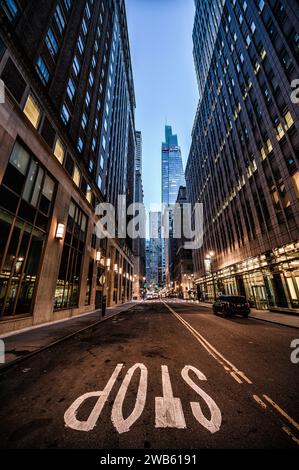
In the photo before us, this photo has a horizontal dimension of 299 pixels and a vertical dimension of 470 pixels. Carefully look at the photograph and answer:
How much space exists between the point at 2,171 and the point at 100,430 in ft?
37.4

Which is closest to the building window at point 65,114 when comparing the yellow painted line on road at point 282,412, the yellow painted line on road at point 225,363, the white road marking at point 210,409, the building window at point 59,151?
the building window at point 59,151

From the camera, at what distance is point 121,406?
3633mm

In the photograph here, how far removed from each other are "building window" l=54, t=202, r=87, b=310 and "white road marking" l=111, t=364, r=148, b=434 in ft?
41.6

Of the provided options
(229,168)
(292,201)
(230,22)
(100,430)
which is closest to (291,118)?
(292,201)

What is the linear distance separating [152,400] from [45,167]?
1522 centimetres

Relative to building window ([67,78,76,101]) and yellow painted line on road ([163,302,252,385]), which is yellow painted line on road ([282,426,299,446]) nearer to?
yellow painted line on road ([163,302,252,385])

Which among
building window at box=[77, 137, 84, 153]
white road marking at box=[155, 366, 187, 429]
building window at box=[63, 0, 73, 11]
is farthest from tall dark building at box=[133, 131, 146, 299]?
white road marking at box=[155, 366, 187, 429]

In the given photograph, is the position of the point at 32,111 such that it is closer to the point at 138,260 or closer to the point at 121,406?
Answer: the point at 121,406

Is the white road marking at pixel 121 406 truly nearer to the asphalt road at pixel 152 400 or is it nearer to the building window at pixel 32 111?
the asphalt road at pixel 152 400

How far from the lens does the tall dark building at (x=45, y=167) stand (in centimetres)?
1046

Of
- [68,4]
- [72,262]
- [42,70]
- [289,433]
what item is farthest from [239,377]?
[68,4]

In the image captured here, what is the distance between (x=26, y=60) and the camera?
12062mm

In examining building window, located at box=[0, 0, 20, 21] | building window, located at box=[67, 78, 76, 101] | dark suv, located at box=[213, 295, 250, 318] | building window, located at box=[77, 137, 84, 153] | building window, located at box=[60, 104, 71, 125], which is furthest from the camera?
building window, located at box=[77, 137, 84, 153]

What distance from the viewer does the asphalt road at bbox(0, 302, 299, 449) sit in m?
2.77
